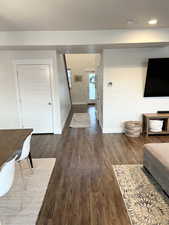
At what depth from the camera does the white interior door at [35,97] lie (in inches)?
181

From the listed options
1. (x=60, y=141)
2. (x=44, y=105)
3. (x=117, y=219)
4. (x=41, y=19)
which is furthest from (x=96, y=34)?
(x=117, y=219)

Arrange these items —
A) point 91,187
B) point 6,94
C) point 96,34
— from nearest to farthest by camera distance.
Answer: point 91,187 < point 96,34 < point 6,94

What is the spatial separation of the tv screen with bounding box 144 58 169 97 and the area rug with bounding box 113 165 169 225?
2.46m

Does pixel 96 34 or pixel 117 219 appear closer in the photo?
pixel 117 219

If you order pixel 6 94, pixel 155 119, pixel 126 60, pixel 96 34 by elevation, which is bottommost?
pixel 155 119

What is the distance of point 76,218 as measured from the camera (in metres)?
1.89

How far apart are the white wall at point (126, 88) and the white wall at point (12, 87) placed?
1420mm

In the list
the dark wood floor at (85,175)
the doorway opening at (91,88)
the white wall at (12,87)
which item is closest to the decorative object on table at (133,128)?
the dark wood floor at (85,175)

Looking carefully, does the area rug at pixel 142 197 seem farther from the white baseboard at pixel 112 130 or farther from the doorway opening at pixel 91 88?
the doorway opening at pixel 91 88

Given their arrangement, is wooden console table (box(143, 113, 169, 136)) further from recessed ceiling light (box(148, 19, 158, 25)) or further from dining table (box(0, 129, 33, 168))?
dining table (box(0, 129, 33, 168))

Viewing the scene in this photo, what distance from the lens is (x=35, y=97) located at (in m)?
4.74

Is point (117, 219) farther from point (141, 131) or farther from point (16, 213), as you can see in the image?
point (141, 131)

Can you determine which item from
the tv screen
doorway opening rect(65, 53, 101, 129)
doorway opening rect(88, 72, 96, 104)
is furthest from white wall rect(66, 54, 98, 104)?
the tv screen

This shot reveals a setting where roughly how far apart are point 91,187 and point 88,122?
376cm
